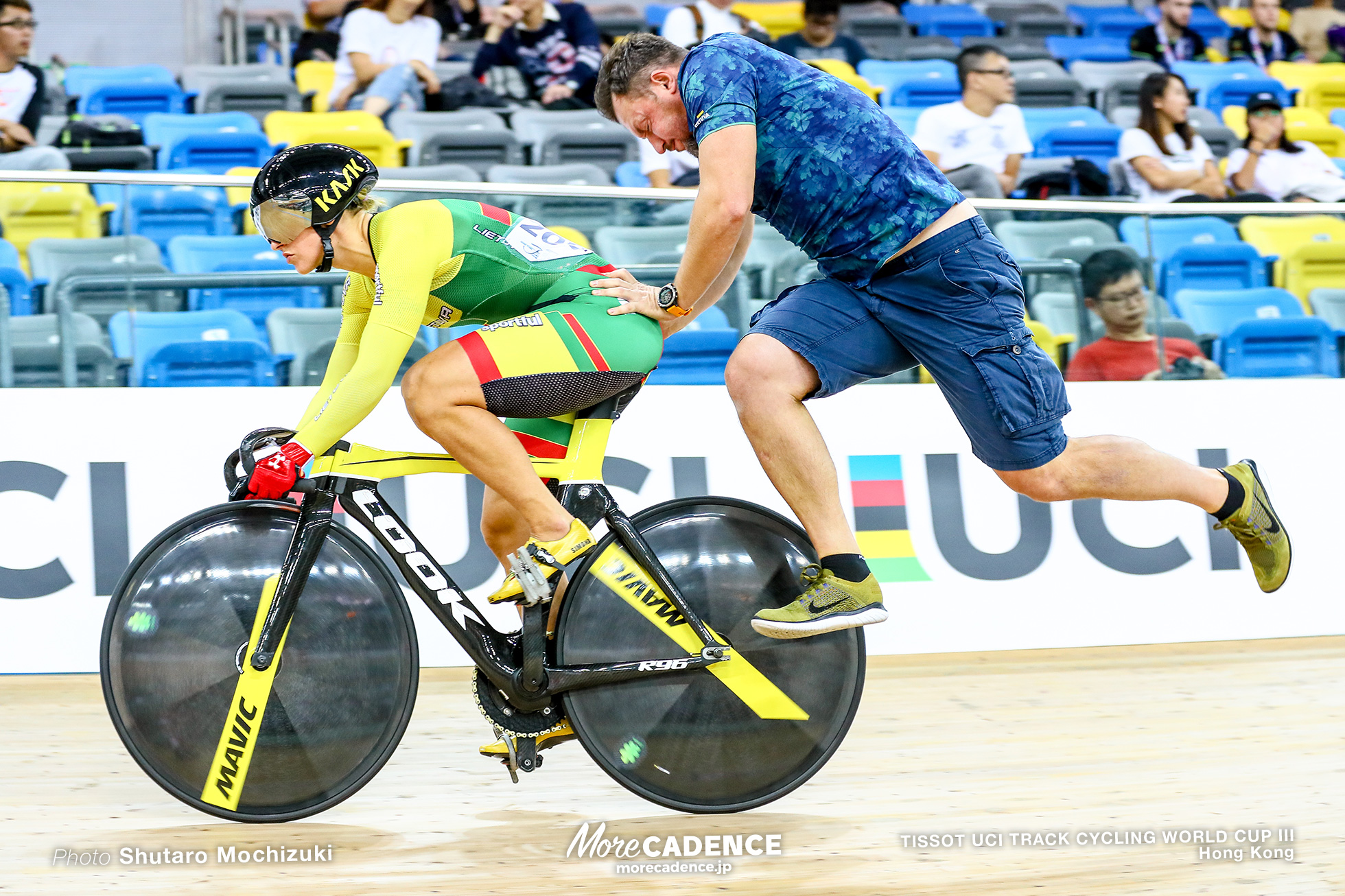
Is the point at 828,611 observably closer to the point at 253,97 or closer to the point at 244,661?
the point at 244,661

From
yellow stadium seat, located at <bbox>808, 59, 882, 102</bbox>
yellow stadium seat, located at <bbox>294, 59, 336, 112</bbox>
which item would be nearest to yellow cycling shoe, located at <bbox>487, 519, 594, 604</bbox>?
yellow stadium seat, located at <bbox>294, 59, 336, 112</bbox>

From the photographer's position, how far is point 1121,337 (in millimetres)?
5445

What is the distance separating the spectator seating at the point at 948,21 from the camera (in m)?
11.5

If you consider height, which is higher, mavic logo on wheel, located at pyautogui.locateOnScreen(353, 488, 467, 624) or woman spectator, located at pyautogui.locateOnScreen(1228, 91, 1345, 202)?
woman spectator, located at pyautogui.locateOnScreen(1228, 91, 1345, 202)

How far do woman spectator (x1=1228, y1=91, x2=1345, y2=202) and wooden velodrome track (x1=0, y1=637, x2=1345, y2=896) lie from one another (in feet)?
15.5

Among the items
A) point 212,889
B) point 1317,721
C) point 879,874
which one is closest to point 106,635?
point 212,889

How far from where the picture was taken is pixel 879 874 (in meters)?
2.63

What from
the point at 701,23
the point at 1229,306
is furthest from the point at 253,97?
the point at 1229,306

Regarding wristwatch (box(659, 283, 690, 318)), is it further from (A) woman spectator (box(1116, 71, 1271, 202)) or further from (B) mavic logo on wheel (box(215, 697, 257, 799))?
(A) woman spectator (box(1116, 71, 1271, 202))

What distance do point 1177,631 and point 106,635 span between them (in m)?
3.95

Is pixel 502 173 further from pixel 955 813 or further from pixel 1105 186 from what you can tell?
pixel 955 813

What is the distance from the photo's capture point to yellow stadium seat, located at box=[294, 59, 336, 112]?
8.68 metres

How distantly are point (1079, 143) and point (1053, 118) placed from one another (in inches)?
24.1

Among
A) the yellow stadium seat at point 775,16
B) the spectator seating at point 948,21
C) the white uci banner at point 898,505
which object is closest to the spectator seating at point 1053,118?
the spectator seating at point 948,21
